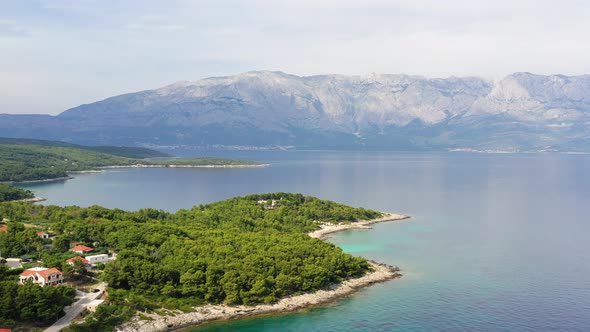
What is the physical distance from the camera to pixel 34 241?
158 ft

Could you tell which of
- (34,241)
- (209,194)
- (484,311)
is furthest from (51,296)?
(209,194)

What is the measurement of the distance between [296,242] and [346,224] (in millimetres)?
23247

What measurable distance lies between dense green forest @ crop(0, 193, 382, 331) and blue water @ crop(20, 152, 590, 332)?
3.27m

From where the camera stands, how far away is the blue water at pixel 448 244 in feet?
131

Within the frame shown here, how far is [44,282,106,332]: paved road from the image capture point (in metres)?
34.5

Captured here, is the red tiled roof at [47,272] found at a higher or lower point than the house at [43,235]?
lower

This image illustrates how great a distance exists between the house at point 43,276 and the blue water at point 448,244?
10898 mm

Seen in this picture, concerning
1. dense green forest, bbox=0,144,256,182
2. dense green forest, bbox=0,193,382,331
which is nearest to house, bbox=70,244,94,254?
dense green forest, bbox=0,193,382,331

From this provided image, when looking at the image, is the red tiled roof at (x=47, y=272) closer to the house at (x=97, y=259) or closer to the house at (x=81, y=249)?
the house at (x=97, y=259)

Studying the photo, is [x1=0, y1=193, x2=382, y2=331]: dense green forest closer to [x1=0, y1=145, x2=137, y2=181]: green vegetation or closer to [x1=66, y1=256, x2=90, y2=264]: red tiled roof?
[x1=66, y1=256, x2=90, y2=264]: red tiled roof

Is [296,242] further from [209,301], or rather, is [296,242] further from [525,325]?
[525,325]

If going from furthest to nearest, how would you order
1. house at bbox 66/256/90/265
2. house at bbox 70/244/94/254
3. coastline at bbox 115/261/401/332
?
house at bbox 70/244/94/254 < house at bbox 66/256/90/265 < coastline at bbox 115/261/401/332

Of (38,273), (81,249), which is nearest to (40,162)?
(81,249)

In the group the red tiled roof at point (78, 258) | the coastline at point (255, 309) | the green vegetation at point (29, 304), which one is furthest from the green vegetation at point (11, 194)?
the coastline at point (255, 309)
